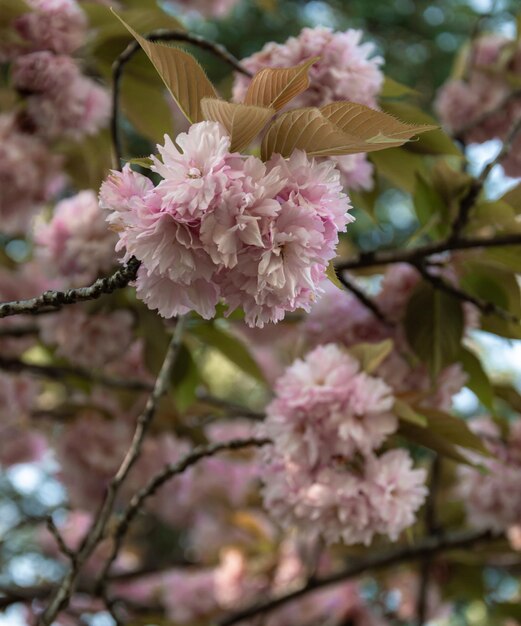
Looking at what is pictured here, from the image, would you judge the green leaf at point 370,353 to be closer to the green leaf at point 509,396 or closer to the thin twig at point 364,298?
the thin twig at point 364,298

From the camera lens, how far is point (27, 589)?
1592 millimetres

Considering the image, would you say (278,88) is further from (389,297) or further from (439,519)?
(439,519)

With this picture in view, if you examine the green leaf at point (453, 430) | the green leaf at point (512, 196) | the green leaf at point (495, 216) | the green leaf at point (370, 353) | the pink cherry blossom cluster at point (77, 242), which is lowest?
the green leaf at point (453, 430)

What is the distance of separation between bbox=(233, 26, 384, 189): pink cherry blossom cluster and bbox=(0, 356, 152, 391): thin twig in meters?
0.68

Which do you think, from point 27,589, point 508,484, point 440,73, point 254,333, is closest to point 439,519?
point 508,484

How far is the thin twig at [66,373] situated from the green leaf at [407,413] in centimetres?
62

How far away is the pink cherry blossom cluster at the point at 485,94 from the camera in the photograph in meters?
1.42

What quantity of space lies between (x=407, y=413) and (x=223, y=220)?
45 cm

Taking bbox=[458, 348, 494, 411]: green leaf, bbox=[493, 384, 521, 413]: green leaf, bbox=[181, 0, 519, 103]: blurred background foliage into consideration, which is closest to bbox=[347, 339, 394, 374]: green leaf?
bbox=[458, 348, 494, 411]: green leaf

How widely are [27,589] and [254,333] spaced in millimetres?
701

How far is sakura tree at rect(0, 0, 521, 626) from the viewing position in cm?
53

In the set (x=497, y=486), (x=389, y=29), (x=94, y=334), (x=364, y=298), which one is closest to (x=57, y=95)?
(x=94, y=334)

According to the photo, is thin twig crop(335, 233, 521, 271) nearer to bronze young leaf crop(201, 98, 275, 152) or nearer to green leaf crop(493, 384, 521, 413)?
green leaf crop(493, 384, 521, 413)

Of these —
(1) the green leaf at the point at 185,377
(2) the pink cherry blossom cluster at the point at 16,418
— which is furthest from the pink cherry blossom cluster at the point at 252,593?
(1) the green leaf at the point at 185,377
